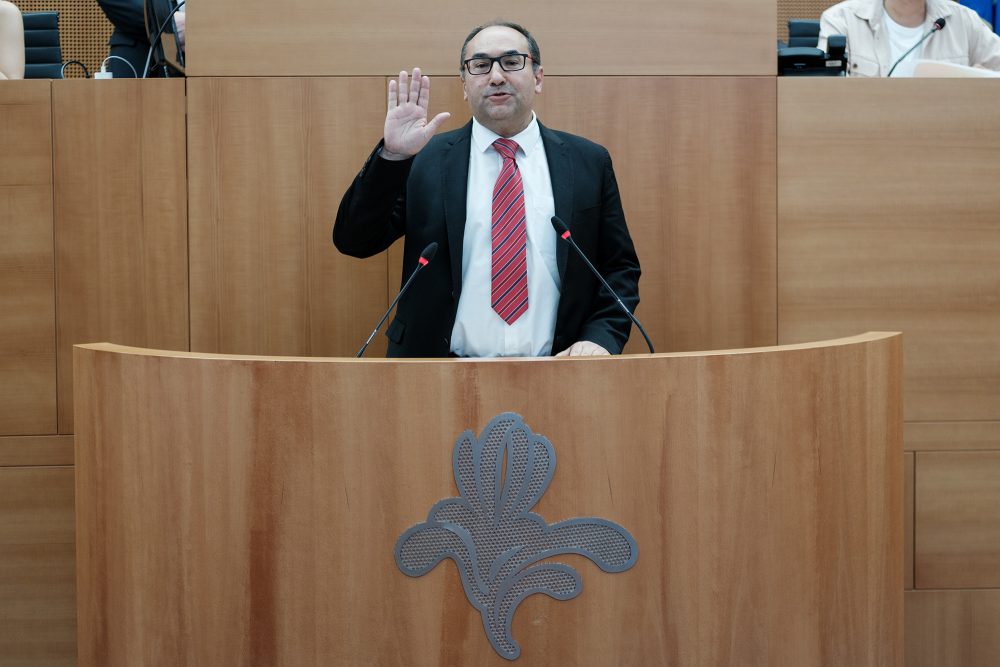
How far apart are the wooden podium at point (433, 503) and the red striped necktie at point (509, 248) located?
624 millimetres

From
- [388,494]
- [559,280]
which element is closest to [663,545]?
[388,494]

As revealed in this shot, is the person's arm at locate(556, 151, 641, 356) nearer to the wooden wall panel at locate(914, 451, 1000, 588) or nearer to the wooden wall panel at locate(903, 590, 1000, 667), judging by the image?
the wooden wall panel at locate(914, 451, 1000, 588)

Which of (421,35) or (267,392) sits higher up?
(421,35)

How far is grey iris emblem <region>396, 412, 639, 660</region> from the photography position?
60.1 inches

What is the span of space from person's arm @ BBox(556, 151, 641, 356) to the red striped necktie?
17 cm

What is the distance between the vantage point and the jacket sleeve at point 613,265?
219 cm

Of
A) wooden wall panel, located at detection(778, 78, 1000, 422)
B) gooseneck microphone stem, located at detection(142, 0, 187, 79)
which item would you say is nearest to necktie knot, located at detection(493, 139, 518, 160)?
wooden wall panel, located at detection(778, 78, 1000, 422)

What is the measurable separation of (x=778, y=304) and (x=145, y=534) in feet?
5.64

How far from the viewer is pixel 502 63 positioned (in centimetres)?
223

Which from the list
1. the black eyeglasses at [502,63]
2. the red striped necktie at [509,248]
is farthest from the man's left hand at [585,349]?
the black eyeglasses at [502,63]

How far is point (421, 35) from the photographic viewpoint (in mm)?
2570

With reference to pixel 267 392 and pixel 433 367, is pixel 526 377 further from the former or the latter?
pixel 267 392

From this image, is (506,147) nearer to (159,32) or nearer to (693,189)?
(693,189)

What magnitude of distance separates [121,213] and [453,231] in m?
0.95
